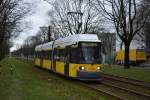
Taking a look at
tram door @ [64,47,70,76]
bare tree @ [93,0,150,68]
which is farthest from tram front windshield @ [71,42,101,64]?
bare tree @ [93,0,150,68]

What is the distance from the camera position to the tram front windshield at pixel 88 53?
992 inches

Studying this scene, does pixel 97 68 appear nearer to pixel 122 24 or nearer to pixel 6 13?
pixel 6 13

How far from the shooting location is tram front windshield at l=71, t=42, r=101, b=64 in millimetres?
25188

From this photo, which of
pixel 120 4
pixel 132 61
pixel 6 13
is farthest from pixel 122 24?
pixel 132 61

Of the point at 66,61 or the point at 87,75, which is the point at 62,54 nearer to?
the point at 66,61

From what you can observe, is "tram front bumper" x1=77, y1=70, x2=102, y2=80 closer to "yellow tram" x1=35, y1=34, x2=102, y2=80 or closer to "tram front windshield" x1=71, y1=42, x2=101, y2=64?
"yellow tram" x1=35, y1=34, x2=102, y2=80

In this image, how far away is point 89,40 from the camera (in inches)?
1009

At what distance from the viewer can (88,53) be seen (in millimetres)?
25312

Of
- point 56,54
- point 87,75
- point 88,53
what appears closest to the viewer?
point 87,75

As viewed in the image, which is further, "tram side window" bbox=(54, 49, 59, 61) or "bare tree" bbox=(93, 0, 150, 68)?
"bare tree" bbox=(93, 0, 150, 68)

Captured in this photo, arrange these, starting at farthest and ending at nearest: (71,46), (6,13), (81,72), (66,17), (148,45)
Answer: (148,45) < (66,17) < (6,13) < (71,46) < (81,72)

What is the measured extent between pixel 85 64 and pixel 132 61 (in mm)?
52249

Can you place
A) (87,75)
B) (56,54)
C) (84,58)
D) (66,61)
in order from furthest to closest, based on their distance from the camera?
(56,54) < (66,61) < (84,58) < (87,75)

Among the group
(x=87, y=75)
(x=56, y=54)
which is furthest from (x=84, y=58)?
(x=56, y=54)
